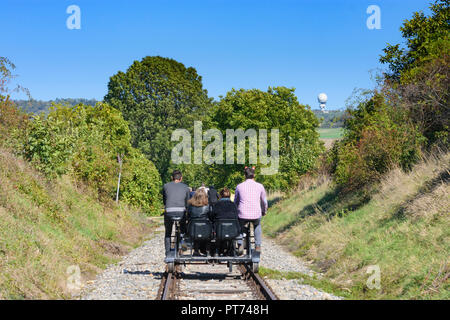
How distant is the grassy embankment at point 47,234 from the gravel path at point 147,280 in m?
0.52

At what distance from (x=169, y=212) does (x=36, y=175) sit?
7.09 meters

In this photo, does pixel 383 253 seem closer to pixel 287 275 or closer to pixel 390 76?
pixel 287 275

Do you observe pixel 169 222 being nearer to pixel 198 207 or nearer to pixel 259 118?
pixel 198 207

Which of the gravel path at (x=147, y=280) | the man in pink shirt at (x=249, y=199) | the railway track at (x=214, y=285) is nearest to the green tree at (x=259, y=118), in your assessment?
the gravel path at (x=147, y=280)

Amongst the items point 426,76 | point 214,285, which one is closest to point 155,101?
point 426,76

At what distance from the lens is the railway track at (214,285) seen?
8.98 metres

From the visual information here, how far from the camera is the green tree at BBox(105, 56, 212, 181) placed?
2250 inches

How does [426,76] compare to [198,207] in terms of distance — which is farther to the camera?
[426,76]

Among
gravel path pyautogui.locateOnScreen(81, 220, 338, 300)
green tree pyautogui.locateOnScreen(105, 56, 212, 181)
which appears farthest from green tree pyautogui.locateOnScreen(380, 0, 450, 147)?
green tree pyautogui.locateOnScreen(105, 56, 212, 181)

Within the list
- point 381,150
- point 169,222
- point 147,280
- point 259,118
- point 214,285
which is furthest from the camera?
point 259,118

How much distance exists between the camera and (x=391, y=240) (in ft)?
39.9

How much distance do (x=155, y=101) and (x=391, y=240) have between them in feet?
159

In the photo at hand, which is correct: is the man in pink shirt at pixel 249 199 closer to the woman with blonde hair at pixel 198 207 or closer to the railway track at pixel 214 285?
the woman with blonde hair at pixel 198 207
